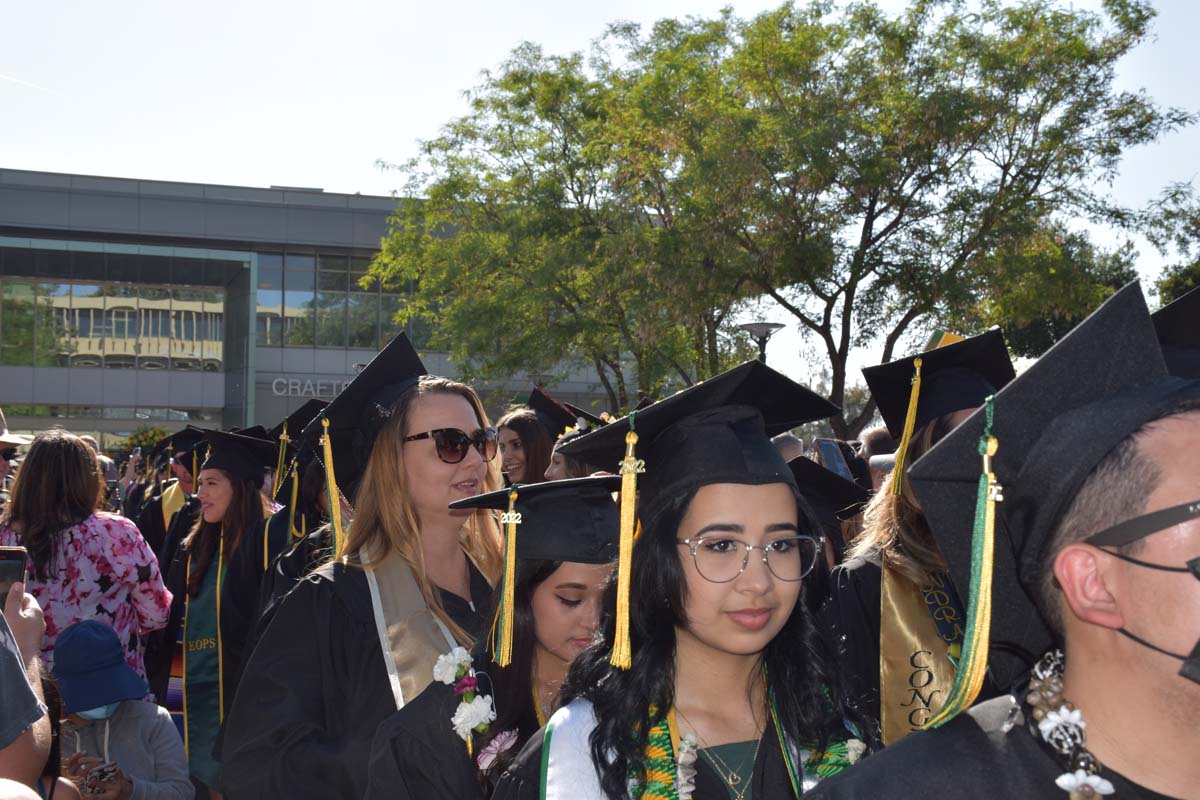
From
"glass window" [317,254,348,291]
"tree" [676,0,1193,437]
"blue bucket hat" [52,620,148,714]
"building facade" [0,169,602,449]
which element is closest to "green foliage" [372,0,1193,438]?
"tree" [676,0,1193,437]

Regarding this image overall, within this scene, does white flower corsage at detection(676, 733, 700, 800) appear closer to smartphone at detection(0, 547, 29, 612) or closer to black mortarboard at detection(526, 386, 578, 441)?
smartphone at detection(0, 547, 29, 612)

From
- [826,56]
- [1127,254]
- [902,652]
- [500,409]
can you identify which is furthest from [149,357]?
[902,652]

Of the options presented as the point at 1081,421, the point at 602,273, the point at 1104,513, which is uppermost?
the point at 602,273

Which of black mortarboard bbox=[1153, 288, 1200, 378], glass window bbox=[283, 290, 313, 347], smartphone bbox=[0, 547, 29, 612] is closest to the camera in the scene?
black mortarboard bbox=[1153, 288, 1200, 378]

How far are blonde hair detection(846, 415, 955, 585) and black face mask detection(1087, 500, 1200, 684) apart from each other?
178cm

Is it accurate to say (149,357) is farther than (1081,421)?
Yes

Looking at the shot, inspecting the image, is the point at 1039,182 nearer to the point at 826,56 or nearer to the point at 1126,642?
the point at 826,56

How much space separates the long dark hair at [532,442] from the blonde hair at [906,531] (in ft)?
8.65

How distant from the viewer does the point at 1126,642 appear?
1.57 metres

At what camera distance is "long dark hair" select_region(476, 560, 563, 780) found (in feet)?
9.20

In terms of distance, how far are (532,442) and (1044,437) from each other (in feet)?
14.7

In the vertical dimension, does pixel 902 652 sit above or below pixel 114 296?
below

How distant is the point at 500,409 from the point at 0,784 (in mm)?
25836

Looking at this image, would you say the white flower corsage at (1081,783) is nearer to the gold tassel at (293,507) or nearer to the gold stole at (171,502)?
the gold tassel at (293,507)
